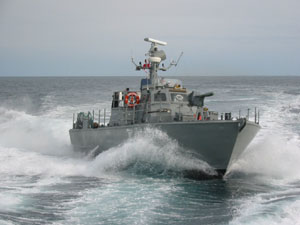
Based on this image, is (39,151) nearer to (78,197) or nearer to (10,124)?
(10,124)

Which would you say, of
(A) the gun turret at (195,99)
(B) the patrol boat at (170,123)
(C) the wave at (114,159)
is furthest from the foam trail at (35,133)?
(A) the gun turret at (195,99)

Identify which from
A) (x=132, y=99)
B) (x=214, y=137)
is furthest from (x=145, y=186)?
(x=132, y=99)

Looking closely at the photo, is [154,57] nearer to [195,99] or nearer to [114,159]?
[195,99]

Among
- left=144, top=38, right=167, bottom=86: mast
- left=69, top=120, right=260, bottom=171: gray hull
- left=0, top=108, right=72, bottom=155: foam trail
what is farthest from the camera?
left=0, top=108, right=72, bottom=155: foam trail

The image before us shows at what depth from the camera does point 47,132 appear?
2505 centimetres

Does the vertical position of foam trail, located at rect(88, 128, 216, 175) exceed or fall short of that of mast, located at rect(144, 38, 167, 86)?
it falls short

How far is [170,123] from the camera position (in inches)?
524

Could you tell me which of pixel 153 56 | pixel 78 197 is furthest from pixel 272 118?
pixel 78 197

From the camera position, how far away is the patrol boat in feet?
42.2

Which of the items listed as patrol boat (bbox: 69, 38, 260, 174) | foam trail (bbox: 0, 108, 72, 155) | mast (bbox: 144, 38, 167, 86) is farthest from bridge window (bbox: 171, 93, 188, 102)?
foam trail (bbox: 0, 108, 72, 155)

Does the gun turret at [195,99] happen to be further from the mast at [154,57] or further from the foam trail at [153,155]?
the foam trail at [153,155]

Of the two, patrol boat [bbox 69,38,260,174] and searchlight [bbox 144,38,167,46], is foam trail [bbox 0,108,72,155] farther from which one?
searchlight [bbox 144,38,167,46]

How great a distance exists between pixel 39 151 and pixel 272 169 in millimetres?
11508

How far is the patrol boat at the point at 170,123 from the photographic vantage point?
12.9 metres
